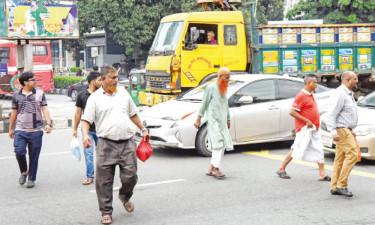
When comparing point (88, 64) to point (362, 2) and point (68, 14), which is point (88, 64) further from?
point (68, 14)

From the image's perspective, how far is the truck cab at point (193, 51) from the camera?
13.9 m

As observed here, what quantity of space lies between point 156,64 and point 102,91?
876 cm

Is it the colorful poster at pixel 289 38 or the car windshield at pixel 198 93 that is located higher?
the colorful poster at pixel 289 38

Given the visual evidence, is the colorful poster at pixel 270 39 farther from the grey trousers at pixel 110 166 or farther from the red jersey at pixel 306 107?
the grey trousers at pixel 110 166

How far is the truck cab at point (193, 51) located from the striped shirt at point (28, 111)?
647 cm

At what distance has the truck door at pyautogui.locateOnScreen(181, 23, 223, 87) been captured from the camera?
45.5ft

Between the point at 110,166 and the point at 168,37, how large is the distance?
892 centimetres

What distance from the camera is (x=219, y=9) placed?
633 inches

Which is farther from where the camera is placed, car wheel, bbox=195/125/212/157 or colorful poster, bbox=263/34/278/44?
colorful poster, bbox=263/34/278/44

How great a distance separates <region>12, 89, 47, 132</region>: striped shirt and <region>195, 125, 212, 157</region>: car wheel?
303 centimetres

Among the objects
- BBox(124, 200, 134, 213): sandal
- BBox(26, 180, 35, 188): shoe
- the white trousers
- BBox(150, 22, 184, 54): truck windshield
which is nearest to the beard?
the white trousers

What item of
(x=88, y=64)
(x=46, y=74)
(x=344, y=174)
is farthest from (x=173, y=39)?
(x=88, y=64)

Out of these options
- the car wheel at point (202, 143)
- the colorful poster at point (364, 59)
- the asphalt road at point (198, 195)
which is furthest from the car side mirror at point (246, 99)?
the colorful poster at point (364, 59)

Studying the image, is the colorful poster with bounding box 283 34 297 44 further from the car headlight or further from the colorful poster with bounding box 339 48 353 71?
the car headlight
